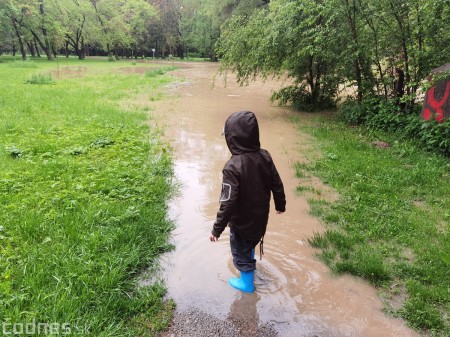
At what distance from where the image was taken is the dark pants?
329 cm

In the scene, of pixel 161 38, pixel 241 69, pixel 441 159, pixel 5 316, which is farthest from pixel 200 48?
pixel 5 316

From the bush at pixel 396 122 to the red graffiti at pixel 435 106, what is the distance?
0.15 metres

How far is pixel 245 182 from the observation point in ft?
10.0

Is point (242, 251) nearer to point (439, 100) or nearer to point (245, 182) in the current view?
point (245, 182)

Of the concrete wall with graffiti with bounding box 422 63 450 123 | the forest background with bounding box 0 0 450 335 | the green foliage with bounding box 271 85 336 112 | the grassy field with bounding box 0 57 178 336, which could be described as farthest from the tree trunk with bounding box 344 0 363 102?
the grassy field with bounding box 0 57 178 336

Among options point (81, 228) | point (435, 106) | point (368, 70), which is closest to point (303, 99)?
point (368, 70)

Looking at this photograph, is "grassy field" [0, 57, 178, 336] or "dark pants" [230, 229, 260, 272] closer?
"grassy field" [0, 57, 178, 336]

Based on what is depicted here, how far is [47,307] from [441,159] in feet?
22.6

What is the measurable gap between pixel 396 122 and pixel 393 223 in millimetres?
5214

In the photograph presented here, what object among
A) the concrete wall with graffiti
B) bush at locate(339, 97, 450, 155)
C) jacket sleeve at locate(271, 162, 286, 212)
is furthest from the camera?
the concrete wall with graffiti

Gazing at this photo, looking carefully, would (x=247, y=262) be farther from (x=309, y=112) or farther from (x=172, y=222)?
(x=309, y=112)

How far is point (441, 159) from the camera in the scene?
262 inches

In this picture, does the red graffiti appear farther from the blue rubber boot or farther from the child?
the blue rubber boot

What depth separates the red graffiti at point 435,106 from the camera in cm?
734
